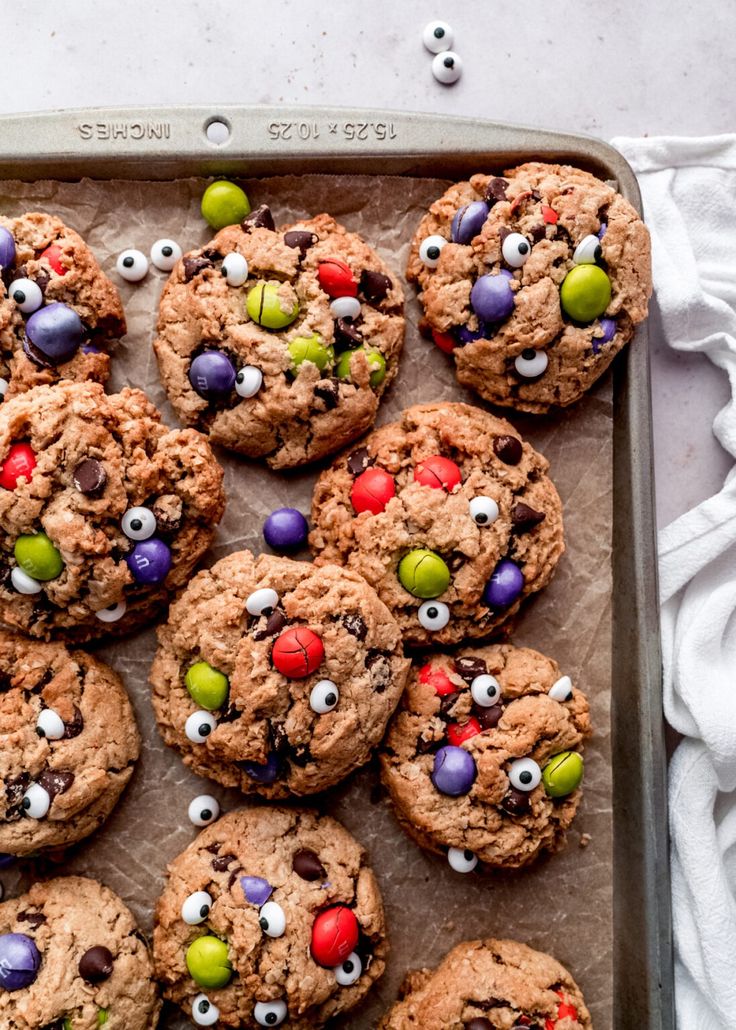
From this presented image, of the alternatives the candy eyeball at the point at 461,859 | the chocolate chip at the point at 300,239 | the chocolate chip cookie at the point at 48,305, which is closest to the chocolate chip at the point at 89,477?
the chocolate chip cookie at the point at 48,305

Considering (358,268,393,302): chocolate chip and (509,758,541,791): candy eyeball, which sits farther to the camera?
(358,268,393,302): chocolate chip

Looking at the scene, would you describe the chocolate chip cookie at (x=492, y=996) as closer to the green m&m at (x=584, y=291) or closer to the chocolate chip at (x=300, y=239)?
the green m&m at (x=584, y=291)

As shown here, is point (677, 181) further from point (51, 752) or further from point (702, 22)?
point (51, 752)

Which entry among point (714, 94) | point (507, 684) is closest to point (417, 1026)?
point (507, 684)

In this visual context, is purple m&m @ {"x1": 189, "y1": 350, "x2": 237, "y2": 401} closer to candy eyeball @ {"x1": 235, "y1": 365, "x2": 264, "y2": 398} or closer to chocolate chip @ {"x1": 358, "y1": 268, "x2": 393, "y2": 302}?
candy eyeball @ {"x1": 235, "y1": 365, "x2": 264, "y2": 398}

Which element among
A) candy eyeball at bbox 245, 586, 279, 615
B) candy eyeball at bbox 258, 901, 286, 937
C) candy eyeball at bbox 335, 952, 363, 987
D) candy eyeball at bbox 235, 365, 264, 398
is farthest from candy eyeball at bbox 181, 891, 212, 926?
candy eyeball at bbox 235, 365, 264, 398

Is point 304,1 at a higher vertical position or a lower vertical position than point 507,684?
higher

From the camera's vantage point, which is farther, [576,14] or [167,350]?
[576,14]
